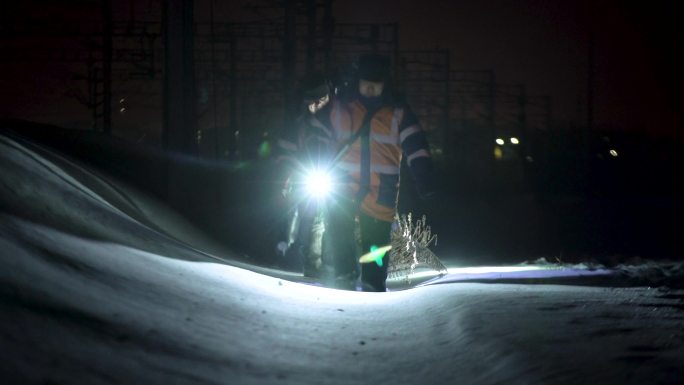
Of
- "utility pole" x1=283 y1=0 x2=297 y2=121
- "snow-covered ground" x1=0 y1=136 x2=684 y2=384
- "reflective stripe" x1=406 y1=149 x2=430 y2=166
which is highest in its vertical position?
"utility pole" x1=283 y1=0 x2=297 y2=121

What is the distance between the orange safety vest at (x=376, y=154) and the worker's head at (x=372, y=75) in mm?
146

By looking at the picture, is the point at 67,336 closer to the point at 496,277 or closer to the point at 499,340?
the point at 499,340

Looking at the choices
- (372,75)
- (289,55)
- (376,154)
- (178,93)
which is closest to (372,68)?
(372,75)

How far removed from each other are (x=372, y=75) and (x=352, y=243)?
159 cm

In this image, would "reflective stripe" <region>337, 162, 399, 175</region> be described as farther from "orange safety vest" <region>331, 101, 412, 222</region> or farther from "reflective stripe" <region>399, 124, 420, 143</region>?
"reflective stripe" <region>399, 124, 420, 143</region>

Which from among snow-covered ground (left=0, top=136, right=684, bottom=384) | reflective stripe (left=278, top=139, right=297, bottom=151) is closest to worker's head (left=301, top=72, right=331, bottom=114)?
reflective stripe (left=278, top=139, right=297, bottom=151)

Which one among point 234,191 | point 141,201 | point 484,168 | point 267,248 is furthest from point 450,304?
point 484,168

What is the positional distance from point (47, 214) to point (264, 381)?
3554 millimetres

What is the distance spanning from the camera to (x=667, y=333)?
569 centimetres

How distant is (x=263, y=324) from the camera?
615cm

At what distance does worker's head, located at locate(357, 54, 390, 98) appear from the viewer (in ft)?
28.3

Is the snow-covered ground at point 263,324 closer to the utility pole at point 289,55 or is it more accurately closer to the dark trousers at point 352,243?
the dark trousers at point 352,243

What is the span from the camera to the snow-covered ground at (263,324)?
4.61 m

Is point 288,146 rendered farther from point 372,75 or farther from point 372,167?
point 372,75
